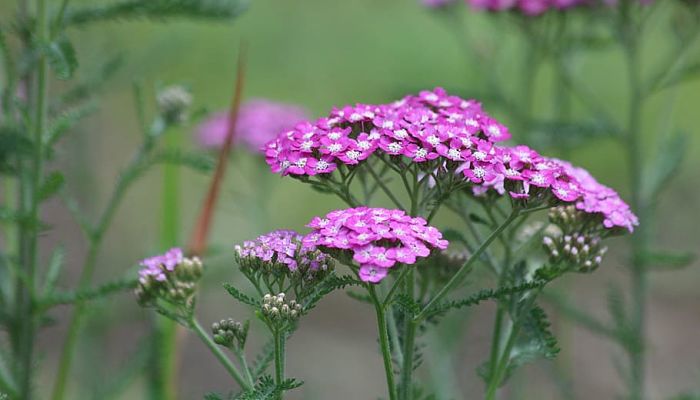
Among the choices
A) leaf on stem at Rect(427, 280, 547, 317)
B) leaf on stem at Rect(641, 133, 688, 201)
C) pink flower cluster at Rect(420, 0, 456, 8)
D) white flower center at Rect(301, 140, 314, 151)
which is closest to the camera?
leaf on stem at Rect(427, 280, 547, 317)

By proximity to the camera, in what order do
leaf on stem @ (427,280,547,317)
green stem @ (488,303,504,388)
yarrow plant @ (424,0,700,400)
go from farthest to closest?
yarrow plant @ (424,0,700,400), green stem @ (488,303,504,388), leaf on stem @ (427,280,547,317)

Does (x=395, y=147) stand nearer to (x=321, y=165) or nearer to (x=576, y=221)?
(x=321, y=165)

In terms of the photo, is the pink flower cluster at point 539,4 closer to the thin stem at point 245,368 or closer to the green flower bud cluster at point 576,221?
the green flower bud cluster at point 576,221

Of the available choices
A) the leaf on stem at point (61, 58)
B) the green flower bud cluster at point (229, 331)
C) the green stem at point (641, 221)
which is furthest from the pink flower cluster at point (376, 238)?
the green stem at point (641, 221)

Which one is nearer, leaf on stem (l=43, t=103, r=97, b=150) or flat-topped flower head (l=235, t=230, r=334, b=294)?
flat-topped flower head (l=235, t=230, r=334, b=294)

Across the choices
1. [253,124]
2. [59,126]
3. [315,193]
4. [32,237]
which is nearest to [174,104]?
[59,126]

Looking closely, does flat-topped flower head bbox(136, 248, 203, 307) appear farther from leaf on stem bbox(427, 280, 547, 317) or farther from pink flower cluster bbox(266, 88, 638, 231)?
leaf on stem bbox(427, 280, 547, 317)

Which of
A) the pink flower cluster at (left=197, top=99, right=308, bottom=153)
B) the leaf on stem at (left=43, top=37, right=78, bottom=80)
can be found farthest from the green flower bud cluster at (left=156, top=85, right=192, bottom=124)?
the pink flower cluster at (left=197, top=99, right=308, bottom=153)
